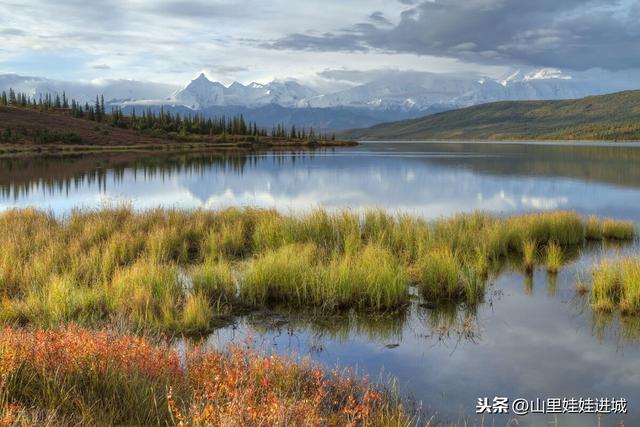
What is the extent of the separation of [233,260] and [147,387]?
412 inches

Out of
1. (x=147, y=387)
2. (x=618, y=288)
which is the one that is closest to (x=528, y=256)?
(x=618, y=288)

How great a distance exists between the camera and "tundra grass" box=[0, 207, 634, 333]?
1109cm

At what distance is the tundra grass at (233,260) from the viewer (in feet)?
36.4

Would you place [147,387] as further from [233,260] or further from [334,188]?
[334,188]

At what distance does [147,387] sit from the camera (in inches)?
247

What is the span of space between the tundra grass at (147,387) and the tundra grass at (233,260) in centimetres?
282

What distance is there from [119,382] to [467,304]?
28.3 feet

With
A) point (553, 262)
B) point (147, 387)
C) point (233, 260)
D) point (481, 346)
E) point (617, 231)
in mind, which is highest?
point (147, 387)

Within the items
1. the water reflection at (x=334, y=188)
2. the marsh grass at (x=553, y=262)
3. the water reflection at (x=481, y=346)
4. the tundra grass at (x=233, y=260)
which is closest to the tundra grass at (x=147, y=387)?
the water reflection at (x=481, y=346)

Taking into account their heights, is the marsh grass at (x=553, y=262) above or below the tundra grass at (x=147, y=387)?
below

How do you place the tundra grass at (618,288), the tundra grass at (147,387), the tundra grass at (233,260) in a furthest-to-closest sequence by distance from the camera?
the tundra grass at (618,288), the tundra grass at (233,260), the tundra grass at (147,387)

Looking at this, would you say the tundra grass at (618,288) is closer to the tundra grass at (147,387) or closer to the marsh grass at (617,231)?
the tundra grass at (147,387)

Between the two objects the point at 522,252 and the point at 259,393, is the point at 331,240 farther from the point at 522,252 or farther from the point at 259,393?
the point at 259,393

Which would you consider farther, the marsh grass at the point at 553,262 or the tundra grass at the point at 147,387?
the marsh grass at the point at 553,262
